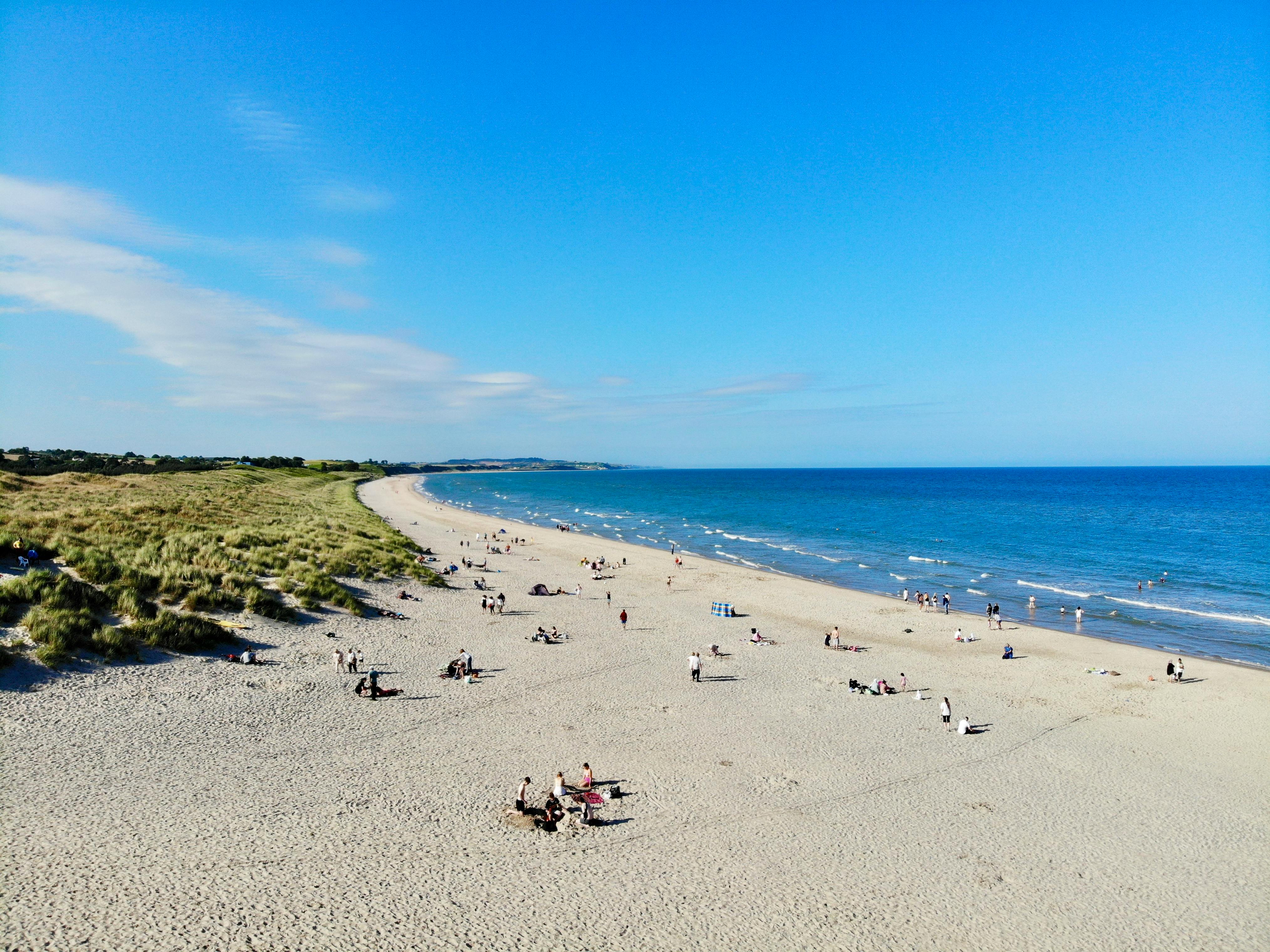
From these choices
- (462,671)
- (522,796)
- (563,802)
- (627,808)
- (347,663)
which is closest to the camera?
(522,796)

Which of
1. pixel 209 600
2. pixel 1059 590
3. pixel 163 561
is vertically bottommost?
pixel 1059 590

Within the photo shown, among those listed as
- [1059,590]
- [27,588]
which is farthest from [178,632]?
[1059,590]

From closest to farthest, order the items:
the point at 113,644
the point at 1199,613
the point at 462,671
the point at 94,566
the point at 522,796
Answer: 1. the point at 522,796
2. the point at 113,644
3. the point at 462,671
4. the point at 94,566
5. the point at 1199,613

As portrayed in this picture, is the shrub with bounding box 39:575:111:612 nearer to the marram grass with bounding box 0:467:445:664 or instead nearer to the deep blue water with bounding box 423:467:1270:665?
the marram grass with bounding box 0:467:445:664

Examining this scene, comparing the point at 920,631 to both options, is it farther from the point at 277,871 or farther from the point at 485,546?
the point at 485,546

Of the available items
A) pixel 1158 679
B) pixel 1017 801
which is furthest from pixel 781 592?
pixel 1017 801

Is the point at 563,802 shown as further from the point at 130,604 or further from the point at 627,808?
the point at 130,604
